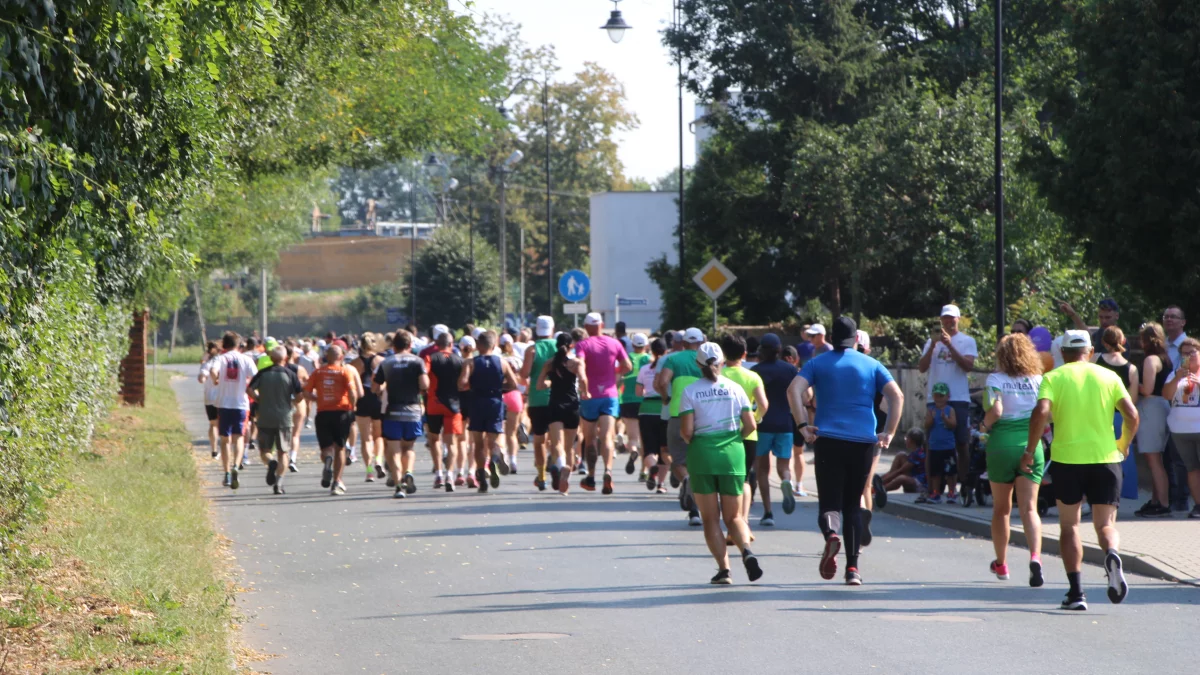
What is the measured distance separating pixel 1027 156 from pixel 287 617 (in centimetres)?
1342

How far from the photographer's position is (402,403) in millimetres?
17469

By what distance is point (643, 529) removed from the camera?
1401 cm

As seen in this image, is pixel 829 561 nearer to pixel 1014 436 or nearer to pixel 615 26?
pixel 1014 436

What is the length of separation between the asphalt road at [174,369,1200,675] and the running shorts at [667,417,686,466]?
63cm

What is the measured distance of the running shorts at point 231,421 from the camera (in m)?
19.1

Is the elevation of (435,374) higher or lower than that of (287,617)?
higher

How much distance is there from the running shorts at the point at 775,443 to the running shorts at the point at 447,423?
4.54 metres

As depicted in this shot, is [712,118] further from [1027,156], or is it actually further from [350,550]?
[350,550]

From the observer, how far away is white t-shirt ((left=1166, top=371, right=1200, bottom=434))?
1391 cm

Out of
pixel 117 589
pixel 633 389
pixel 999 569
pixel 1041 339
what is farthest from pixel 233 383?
pixel 999 569

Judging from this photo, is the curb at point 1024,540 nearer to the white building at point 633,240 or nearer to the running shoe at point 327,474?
the running shoe at point 327,474

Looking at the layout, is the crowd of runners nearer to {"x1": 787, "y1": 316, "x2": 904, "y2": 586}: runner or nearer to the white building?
{"x1": 787, "y1": 316, "x2": 904, "y2": 586}: runner

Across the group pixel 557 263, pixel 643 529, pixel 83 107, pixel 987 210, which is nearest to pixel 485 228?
pixel 557 263

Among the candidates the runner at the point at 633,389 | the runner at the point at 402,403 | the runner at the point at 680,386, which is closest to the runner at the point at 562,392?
the runner at the point at 402,403
